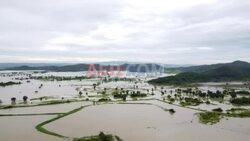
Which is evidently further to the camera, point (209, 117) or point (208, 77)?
point (208, 77)

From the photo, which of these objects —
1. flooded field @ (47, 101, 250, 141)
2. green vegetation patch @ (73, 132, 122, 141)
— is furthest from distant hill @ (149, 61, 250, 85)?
green vegetation patch @ (73, 132, 122, 141)

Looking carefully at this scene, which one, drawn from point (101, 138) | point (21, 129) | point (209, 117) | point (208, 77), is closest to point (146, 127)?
point (101, 138)

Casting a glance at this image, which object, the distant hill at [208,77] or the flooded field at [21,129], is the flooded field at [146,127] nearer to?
the flooded field at [21,129]

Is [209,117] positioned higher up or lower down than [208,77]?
lower down

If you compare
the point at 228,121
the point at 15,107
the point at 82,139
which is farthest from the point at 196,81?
the point at 82,139

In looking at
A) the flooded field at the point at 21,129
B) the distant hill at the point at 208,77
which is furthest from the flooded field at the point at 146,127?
the distant hill at the point at 208,77

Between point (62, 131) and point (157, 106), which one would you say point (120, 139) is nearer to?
point (62, 131)

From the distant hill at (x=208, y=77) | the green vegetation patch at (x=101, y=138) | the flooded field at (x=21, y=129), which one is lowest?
the flooded field at (x=21, y=129)

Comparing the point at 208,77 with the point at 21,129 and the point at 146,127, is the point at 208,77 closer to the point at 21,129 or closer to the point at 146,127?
the point at 146,127

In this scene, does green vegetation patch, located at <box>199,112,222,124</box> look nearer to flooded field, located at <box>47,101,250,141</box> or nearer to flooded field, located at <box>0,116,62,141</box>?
flooded field, located at <box>47,101,250,141</box>

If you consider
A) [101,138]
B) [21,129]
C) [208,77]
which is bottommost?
[21,129]

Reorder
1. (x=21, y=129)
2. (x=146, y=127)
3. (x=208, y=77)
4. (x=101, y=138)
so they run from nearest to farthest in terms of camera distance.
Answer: (x=101, y=138), (x=21, y=129), (x=146, y=127), (x=208, y=77)
